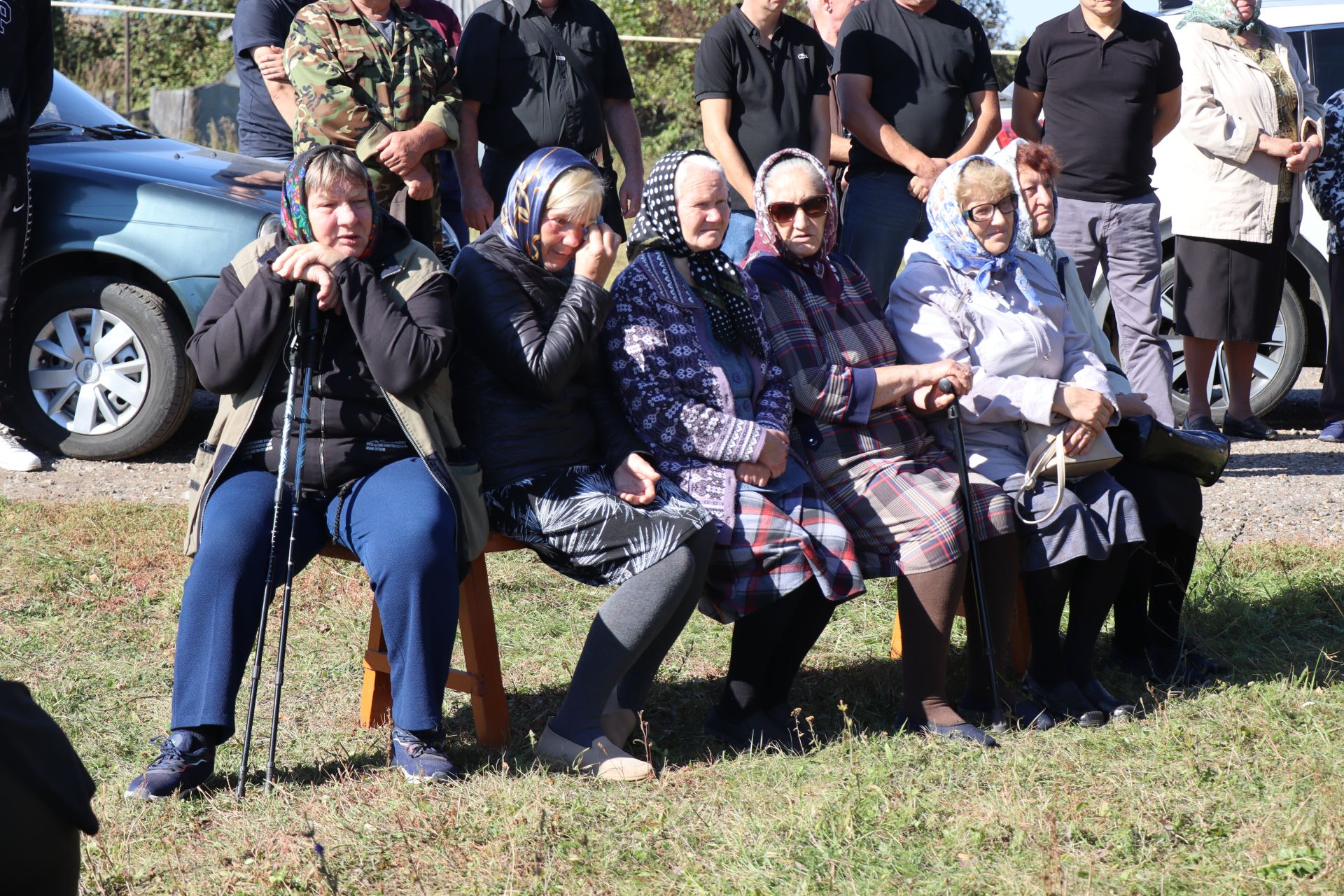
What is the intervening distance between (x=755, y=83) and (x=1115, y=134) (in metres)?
1.69

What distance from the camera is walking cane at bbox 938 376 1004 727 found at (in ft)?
12.9

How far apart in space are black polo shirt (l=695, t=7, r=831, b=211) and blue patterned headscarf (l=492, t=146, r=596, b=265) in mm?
2298

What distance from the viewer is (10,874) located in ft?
4.89

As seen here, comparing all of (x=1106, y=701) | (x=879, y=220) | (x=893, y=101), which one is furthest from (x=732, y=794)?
(x=893, y=101)

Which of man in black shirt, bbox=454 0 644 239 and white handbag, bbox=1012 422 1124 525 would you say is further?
man in black shirt, bbox=454 0 644 239

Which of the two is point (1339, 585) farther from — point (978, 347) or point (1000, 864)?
point (1000, 864)

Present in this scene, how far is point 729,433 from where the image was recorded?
3.80 metres

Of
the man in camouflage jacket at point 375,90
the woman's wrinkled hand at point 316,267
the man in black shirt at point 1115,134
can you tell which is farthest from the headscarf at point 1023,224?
the woman's wrinkled hand at point 316,267

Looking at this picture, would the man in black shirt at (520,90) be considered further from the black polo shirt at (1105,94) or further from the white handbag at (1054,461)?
the white handbag at (1054,461)

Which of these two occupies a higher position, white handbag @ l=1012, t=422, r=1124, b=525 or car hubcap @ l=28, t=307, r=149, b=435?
white handbag @ l=1012, t=422, r=1124, b=525

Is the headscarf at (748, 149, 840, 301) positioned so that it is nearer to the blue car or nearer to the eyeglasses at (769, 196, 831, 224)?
the eyeglasses at (769, 196, 831, 224)

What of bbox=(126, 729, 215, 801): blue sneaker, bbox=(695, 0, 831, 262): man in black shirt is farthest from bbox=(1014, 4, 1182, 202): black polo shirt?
bbox=(126, 729, 215, 801): blue sneaker

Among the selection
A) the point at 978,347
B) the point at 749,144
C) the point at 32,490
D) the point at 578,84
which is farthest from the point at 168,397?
the point at 978,347

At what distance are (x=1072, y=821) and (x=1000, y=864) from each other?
27cm
